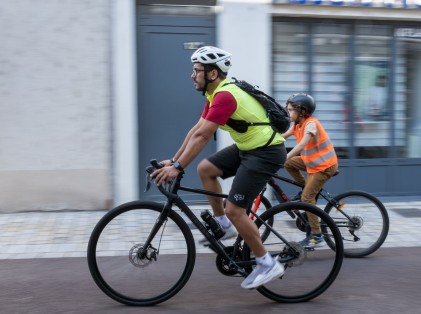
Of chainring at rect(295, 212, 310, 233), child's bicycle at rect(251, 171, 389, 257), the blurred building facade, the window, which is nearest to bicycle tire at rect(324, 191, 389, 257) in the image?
child's bicycle at rect(251, 171, 389, 257)

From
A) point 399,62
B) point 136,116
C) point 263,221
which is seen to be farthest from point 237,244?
point 399,62

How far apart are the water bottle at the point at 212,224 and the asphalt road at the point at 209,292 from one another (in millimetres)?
528

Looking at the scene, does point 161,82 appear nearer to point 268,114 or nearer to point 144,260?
point 268,114

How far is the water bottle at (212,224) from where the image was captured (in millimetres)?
4098

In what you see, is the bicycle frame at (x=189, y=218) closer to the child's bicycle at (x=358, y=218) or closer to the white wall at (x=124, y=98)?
the child's bicycle at (x=358, y=218)

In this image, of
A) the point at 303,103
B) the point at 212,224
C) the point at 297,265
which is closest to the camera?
the point at 212,224

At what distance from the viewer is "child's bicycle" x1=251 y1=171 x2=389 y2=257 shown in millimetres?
5426

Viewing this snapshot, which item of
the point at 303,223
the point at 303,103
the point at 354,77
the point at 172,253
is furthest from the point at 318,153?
the point at 354,77

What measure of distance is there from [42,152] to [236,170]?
13.7 ft

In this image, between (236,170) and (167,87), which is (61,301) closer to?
(236,170)

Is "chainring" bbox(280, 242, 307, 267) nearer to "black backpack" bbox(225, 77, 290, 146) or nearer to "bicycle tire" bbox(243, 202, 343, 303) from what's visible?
"bicycle tire" bbox(243, 202, 343, 303)

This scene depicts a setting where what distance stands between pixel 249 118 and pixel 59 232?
3.55 m

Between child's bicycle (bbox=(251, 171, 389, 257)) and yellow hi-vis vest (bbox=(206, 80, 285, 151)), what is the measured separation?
59.1 inches

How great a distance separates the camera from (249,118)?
3.90 metres
